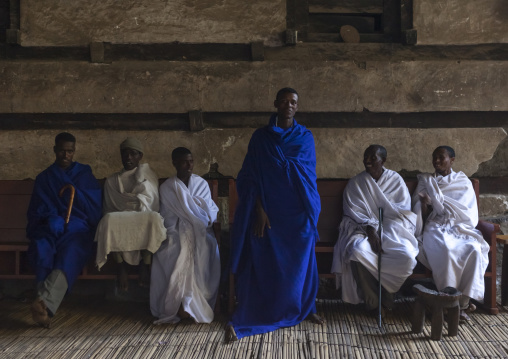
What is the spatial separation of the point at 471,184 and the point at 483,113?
1.23 m

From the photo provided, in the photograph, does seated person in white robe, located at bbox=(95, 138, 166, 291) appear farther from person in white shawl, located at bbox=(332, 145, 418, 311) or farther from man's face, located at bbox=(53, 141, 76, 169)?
person in white shawl, located at bbox=(332, 145, 418, 311)

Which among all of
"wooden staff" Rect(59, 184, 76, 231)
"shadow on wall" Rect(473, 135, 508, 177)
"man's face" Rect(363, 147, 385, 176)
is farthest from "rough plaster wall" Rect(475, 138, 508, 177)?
"wooden staff" Rect(59, 184, 76, 231)

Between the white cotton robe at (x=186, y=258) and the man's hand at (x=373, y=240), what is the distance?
1.44 meters

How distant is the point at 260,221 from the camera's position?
4.39 m

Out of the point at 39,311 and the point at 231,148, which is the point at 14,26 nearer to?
the point at 231,148

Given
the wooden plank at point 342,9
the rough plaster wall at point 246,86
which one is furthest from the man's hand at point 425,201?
the wooden plank at point 342,9

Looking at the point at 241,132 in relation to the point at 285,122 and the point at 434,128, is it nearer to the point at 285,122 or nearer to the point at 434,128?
the point at 285,122

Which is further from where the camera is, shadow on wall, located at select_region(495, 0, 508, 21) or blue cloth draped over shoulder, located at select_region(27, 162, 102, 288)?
shadow on wall, located at select_region(495, 0, 508, 21)

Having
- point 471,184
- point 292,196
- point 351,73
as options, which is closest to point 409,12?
point 351,73

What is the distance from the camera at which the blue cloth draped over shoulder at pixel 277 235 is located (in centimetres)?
432

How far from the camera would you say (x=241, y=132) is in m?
5.77

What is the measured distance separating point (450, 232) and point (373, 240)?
2.60 feet

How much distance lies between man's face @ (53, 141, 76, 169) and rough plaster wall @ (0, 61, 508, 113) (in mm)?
858

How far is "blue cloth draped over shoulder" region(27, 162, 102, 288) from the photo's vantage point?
4469 mm
